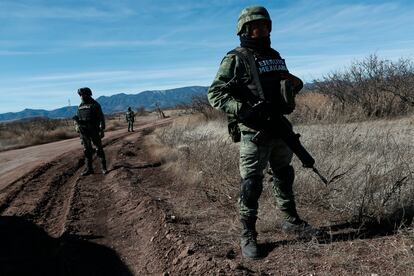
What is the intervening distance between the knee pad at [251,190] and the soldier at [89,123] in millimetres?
6652

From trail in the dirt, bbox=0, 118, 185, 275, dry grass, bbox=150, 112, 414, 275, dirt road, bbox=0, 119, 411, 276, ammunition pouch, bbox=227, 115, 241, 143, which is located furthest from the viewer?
trail in the dirt, bbox=0, 118, 185, 275

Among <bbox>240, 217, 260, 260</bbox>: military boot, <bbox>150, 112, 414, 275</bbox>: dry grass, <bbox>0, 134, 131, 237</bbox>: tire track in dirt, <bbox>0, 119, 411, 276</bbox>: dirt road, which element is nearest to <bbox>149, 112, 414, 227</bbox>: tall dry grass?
<bbox>150, 112, 414, 275</bbox>: dry grass

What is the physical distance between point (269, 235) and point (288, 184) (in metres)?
0.54

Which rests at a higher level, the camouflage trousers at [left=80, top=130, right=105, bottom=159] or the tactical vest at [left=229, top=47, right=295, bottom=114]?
the tactical vest at [left=229, top=47, right=295, bottom=114]

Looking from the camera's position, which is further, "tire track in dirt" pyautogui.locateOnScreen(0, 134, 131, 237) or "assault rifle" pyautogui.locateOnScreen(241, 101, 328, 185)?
"tire track in dirt" pyautogui.locateOnScreen(0, 134, 131, 237)

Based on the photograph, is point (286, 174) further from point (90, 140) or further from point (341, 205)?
point (90, 140)

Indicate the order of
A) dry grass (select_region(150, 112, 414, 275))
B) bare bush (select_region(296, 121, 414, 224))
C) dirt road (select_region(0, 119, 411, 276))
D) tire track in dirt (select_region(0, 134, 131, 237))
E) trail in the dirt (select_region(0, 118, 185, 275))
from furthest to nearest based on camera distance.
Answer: tire track in dirt (select_region(0, 134, 131, 237)), trail in the dirt (select_region(0, 118, 185, 275)), bare bush (select_region(296, 121, 414, 224)), dirt road (select_region(0, 119, 411, 276)), dry grass (select_region(150, 112, 414, 275))

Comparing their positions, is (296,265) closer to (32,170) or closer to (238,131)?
(238,131)

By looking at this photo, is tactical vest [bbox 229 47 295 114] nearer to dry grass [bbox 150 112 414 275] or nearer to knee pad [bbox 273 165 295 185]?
knee pad [bbox 273 165 295 185]

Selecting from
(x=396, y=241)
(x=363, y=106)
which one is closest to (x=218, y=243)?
(x=396, y=241)

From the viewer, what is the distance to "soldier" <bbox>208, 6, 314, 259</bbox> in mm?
3939

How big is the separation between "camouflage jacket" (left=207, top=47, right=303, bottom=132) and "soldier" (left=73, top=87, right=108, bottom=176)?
21.9 feet

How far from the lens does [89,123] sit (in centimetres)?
1059

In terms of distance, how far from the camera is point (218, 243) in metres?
4.40
